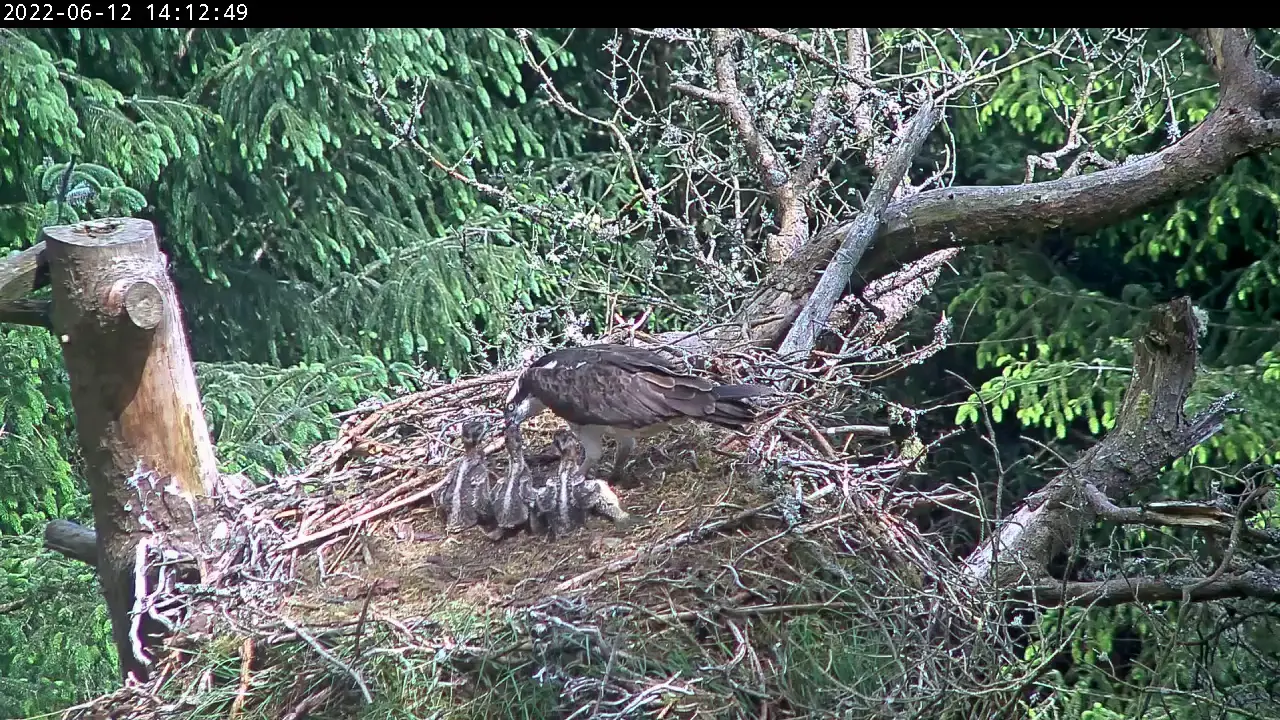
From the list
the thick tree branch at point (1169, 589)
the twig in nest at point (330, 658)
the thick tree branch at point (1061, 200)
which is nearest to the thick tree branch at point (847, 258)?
the thick tree branch at point (1061, 200)

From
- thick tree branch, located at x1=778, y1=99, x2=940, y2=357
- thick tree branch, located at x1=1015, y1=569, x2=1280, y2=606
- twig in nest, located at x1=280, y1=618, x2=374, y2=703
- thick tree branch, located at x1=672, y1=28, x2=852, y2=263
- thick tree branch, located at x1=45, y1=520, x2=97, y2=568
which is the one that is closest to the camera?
twig in nest, located at x1=280, y1=618, x2=374, y2=703

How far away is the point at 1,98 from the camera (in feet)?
18.8

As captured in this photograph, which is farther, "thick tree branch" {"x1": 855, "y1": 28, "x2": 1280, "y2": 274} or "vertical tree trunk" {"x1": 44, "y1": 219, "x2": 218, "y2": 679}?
"thick tree branch" {"x1": 855, "y1": 28, "x2": 1280, "y2": 274}

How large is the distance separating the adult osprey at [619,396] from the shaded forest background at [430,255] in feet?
2.55

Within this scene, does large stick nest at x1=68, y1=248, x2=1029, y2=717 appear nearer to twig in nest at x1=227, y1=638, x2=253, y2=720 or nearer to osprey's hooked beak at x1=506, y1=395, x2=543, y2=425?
twig in nest at x1=227, y1=638, x2=253, y2=720

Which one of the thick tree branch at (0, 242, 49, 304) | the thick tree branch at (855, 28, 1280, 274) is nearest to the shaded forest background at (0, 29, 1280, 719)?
the thick tree branch at (855, 28, 1280, 274)

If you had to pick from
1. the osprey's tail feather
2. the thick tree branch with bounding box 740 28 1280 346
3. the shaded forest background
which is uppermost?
the thick tree branch with bounding box 740 28 1280 346

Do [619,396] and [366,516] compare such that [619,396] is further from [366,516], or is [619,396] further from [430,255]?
[430,255]

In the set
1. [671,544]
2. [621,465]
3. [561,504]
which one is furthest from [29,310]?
[671,544]

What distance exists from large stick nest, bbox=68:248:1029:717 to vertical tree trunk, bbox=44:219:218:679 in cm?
14

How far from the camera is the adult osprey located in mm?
3475

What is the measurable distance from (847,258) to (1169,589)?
4.96ft

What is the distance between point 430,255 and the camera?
7.50 m

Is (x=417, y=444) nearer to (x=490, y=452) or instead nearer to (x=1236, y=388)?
(x=490, y=452)
